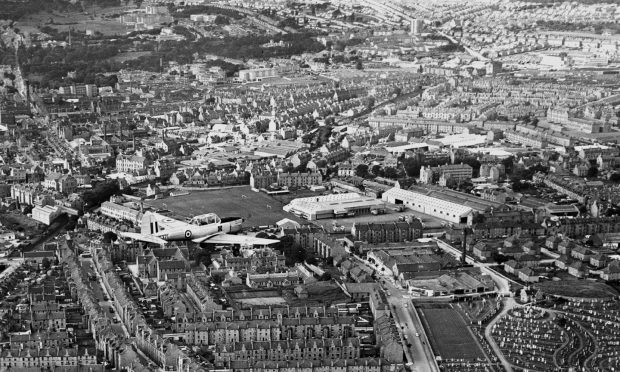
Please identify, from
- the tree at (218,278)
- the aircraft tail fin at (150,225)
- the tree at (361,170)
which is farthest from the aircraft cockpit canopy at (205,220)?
the tree at (361,170)

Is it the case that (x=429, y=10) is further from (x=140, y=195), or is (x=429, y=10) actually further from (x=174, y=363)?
(x=174, y=363)

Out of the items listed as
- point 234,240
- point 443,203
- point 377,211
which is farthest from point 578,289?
point 234,240

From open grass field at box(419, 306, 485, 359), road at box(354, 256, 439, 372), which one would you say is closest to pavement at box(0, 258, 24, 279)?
road at box(354, 256, 439, 372)

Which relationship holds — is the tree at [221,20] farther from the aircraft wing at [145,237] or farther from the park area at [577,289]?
the park area at [577,289]

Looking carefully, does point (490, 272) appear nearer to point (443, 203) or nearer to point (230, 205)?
point (443, 203)

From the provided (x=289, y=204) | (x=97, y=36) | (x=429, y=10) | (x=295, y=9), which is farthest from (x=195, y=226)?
(x=429, y=10)

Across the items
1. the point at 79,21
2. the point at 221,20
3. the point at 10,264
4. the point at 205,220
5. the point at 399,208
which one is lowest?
the point at 10,264
